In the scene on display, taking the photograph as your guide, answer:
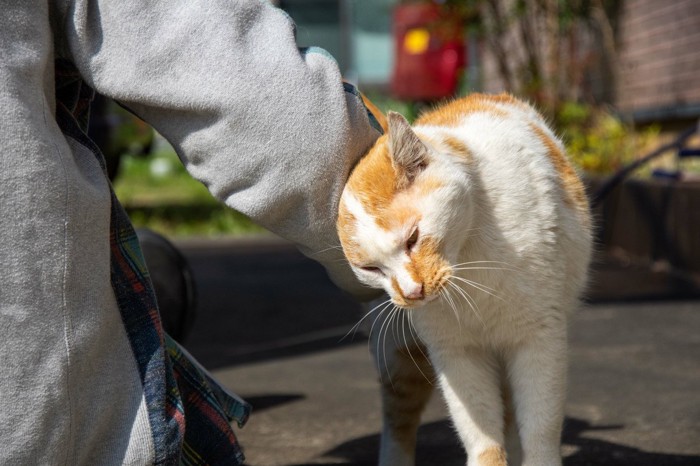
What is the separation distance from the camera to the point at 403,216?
1.92 metres

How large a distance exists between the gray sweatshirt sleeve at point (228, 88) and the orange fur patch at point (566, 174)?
0.64 m

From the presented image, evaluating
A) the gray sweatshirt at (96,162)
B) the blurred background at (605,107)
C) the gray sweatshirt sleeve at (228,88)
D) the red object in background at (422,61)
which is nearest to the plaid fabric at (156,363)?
the gray sweatshirt at (96,162)

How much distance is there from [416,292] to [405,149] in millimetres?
289

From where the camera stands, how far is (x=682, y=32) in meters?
7.50

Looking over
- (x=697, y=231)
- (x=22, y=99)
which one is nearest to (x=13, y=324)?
(x=22, y=99)

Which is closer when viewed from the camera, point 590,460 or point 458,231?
point 458,231

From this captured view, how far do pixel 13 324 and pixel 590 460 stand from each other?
1.64 m

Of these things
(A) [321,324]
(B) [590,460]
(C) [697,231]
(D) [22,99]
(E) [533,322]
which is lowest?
(A) [321,324]

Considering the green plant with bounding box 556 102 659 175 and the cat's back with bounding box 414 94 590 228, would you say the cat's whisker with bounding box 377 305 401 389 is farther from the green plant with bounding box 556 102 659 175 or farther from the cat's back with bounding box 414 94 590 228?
the green plant with bounding box 556 102 659 175

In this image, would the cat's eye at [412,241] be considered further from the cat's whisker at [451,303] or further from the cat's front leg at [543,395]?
the cat's front leg at [543,395]

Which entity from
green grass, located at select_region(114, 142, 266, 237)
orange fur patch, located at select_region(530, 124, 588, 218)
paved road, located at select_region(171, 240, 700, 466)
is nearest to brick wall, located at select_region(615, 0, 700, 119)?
paved road, located at select_region(171, 240, 700, 466)

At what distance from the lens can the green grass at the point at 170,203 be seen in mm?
9188

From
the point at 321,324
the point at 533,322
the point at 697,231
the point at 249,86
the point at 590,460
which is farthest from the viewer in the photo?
the point at 697,231

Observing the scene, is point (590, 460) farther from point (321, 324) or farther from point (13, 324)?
point (321, 324)
